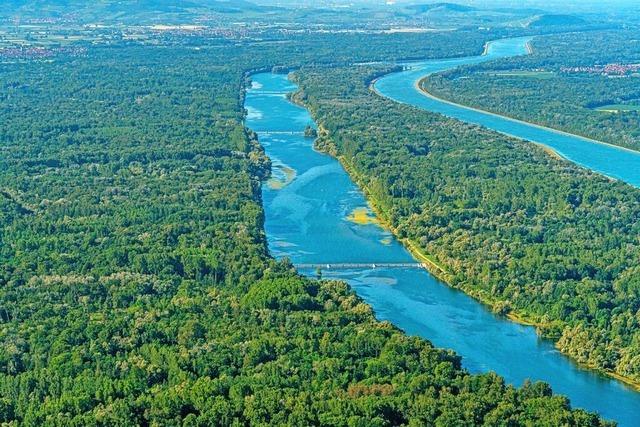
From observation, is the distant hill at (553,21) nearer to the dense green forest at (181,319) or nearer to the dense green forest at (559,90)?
the dense green forest at (559,90)

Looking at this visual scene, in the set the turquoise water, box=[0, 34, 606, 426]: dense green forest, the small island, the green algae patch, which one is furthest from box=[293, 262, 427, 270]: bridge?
the small island

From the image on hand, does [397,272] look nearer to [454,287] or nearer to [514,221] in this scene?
[454,287]

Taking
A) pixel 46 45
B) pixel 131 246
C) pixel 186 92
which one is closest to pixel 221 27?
pixel 46 45

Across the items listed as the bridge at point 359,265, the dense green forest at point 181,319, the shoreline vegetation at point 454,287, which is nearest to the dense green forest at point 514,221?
the shoreline vegetation at point 454,287

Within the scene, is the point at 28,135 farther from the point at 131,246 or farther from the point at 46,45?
the point at 46,45

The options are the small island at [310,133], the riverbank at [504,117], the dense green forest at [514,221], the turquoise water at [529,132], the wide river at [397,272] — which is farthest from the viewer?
the small island at [310,133]

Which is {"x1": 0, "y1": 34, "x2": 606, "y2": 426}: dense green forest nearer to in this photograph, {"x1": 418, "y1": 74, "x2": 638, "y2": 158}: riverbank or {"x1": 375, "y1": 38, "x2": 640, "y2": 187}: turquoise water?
{"x1": 375, "y1": 38, "x2": 640, "y2": 187}: turquoise water
